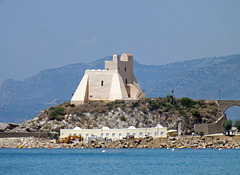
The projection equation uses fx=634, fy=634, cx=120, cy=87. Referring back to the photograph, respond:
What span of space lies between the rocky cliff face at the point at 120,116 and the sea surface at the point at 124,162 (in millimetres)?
16474

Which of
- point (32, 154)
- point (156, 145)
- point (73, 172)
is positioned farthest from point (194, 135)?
point (73, 172)

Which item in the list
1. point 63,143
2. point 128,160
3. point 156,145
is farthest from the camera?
point 63,143

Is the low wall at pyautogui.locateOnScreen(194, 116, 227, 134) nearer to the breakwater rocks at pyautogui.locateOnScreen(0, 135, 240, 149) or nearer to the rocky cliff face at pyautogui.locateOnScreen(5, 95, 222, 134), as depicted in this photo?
the rocky cliff face at pyautogui.locateOnScreen(5, 95, 222, 134)

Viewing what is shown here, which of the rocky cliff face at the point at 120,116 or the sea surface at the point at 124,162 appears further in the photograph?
the rocky cliff face at the point at 120,116

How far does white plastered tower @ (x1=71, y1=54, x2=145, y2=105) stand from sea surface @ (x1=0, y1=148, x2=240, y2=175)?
75.1 ft

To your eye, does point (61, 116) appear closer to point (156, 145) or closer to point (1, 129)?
point (1, 129)

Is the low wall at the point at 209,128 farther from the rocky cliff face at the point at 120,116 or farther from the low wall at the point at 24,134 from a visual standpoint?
the low wall at the point at 24,134

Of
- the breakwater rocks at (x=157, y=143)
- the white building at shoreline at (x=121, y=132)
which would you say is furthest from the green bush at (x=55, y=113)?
the breakwater rocks at (x=157, y=143)

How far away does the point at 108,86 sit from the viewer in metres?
98.1

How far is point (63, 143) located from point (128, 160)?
23.6 meters

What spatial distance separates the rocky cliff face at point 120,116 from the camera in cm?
9181

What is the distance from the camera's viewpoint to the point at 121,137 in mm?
84688

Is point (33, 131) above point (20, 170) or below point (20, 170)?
above

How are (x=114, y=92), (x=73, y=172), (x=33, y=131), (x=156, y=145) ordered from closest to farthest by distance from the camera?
(x=73, y=172), (x=156, y=145), (x=33, y=131), (x=114, y=92)
